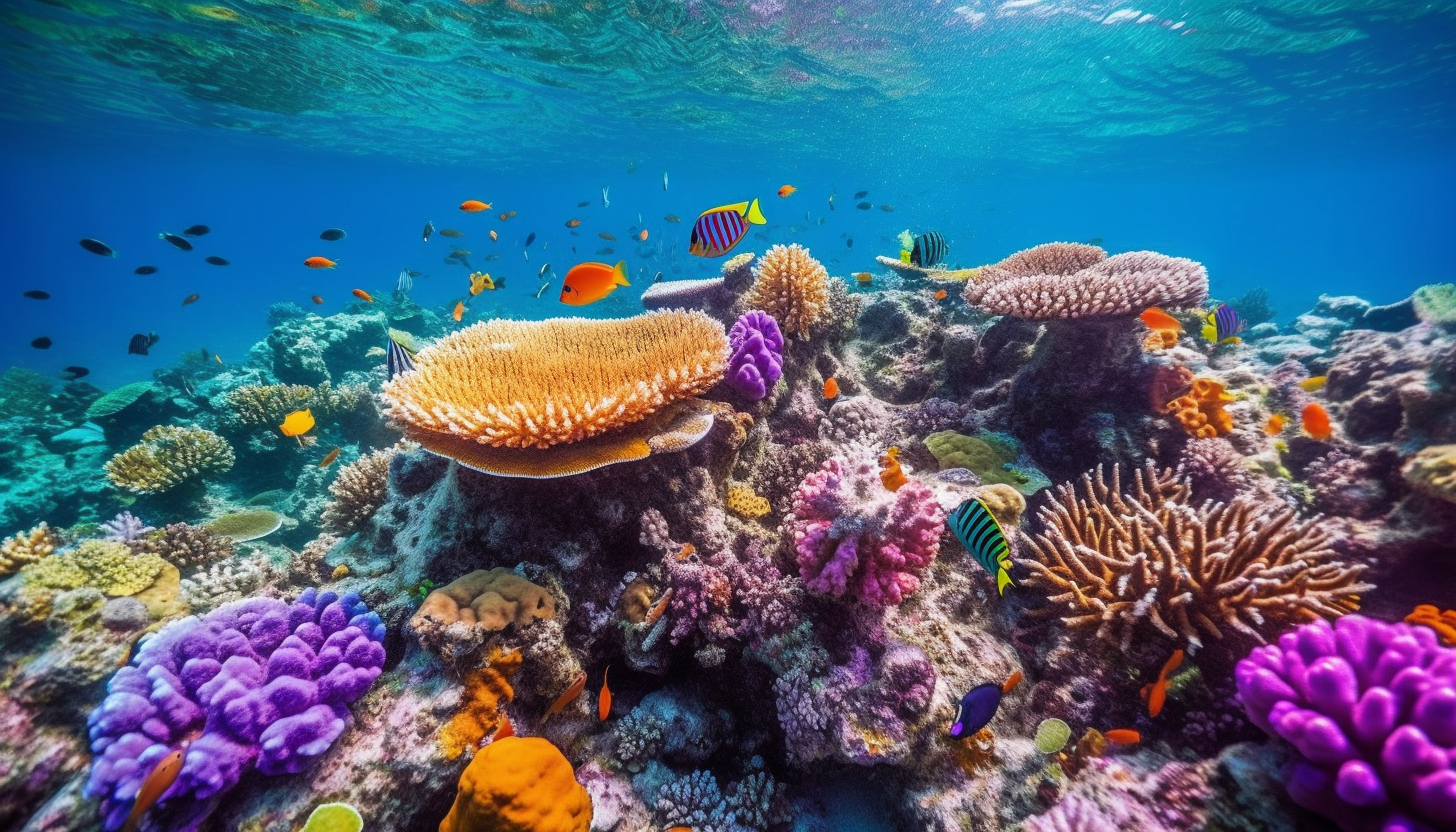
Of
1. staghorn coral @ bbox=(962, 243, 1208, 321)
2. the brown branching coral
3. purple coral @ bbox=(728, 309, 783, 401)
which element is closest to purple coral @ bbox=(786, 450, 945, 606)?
the brown branching coral

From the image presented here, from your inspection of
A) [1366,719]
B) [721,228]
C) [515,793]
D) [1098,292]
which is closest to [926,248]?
[1098,292]

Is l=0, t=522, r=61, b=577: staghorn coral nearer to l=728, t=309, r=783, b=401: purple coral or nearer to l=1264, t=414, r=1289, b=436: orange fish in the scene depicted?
l=728, t=309, r=783, b=401: purple coral

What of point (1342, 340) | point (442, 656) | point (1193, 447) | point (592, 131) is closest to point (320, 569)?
point (442, 656)

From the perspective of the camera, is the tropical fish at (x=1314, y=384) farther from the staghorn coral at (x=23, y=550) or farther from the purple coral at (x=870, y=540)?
the staghorn coral at (x=23, y=550)

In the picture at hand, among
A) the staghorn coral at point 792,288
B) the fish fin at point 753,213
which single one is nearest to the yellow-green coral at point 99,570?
the fish fin at point 753,213

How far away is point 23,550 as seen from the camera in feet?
13.7

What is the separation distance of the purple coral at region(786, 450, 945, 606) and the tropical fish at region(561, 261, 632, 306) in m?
2.57

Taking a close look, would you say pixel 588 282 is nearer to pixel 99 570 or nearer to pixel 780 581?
pixel 780 581

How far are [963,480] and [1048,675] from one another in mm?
1464

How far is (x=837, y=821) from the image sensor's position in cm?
332

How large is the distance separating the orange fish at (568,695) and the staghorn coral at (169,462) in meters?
7.81

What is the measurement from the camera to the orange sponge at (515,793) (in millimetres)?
2369

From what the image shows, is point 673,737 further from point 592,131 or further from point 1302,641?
point 592,131

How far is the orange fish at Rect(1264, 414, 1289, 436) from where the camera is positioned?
4910 millimetres
